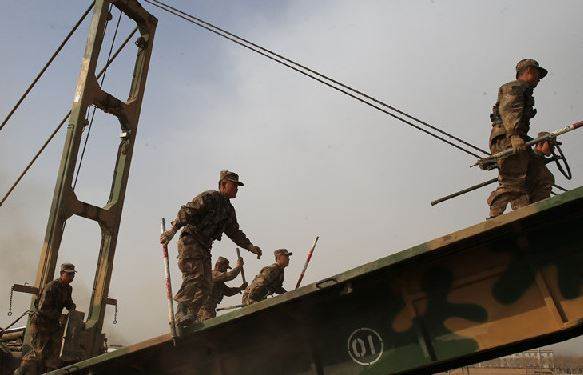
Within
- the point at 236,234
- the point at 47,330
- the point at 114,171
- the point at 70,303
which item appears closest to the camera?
the point at 236,234

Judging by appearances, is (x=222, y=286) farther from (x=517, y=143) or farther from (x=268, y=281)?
(x=517, y=143)

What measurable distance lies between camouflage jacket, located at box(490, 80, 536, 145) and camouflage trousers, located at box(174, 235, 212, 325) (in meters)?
3.46

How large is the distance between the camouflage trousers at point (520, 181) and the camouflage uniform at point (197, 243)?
304cm

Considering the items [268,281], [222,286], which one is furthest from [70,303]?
[222,286]

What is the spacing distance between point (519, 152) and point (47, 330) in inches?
245

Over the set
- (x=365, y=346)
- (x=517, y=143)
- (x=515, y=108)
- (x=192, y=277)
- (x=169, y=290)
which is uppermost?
(x=515, y=108)

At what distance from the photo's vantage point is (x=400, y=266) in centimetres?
371

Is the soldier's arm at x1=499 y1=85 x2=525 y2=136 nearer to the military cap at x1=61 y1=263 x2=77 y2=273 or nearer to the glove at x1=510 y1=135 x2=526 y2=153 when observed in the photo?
the glove at x1=510 y1=135 x2=526 y2=153

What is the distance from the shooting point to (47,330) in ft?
23.1

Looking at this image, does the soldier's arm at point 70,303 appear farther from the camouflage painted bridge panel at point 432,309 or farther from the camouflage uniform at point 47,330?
the camouflage painted bridge panel at point 432,309

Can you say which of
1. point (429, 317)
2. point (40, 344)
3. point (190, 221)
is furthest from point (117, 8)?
point (429, 317)

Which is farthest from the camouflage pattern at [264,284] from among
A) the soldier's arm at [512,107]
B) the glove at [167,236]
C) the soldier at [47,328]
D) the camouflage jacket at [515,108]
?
the soldier's arm at [512,107]

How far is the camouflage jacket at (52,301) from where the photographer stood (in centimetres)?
702

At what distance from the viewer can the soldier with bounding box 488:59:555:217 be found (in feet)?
17.0
